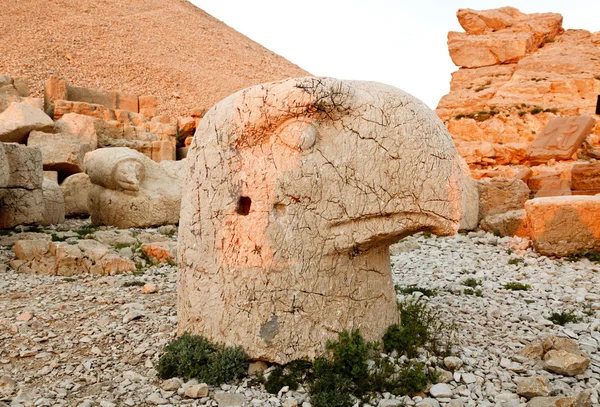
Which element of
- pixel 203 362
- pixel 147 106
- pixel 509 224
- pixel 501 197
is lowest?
pixel 203 362

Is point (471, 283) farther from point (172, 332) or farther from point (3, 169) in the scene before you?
point (3, 169)

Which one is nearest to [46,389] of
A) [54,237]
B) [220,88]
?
[54,237]

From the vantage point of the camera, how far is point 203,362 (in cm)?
309

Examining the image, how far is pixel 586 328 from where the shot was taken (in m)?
3.90

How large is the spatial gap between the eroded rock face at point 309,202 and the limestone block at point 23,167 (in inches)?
265

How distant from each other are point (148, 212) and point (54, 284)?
3.86m

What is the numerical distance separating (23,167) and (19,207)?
2.33 ft

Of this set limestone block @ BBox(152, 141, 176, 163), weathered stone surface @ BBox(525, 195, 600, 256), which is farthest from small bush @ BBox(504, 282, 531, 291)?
limestone block @ BBox(152, 141, 176, 163)

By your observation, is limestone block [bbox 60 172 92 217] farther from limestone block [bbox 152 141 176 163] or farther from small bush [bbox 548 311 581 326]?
small bush [bbox 548 311 581 326]

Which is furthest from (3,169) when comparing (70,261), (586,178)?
(586,178)

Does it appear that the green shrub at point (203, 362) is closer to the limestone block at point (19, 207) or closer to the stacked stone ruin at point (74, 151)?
the stacked stone ruin at point (74, 151)

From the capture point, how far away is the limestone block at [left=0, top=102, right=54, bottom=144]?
44.0 ft

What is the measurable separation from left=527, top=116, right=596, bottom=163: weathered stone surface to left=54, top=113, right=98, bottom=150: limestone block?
44.4 ft

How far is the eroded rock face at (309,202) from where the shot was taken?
116 inches
